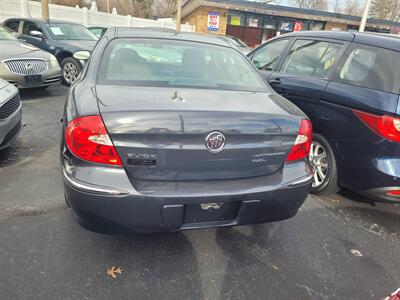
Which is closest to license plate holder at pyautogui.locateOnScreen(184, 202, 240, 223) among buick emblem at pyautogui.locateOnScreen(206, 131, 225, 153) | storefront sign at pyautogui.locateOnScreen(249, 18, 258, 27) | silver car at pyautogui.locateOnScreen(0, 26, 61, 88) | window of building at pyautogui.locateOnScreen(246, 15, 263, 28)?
buick emblem at pyautogui.locateOnScreen(206, 131, 225, 153)

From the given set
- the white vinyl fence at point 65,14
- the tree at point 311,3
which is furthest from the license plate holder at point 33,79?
the tree at point 311,3

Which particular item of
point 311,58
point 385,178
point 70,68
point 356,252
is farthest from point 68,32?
point 356,252

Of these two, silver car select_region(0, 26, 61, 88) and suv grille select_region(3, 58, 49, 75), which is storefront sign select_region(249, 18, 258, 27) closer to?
silver car select_region(0, 26, 61, 88)

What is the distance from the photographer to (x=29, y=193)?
328 cm

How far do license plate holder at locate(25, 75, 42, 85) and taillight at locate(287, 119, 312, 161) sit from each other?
586cm

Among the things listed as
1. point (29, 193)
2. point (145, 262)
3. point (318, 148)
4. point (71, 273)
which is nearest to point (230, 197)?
point (145, 262)

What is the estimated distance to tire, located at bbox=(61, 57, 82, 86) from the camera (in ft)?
26.4

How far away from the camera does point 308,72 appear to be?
392cm

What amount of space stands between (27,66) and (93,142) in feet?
17.9

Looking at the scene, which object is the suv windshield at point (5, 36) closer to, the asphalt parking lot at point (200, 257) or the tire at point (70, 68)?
the tire at point (70, 68)

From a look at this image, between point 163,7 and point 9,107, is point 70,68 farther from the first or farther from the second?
point 163,7

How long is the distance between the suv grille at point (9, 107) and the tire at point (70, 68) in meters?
4.20

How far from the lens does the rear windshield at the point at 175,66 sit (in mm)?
2602

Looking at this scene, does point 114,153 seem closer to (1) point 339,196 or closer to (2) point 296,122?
(2) point 296,122
